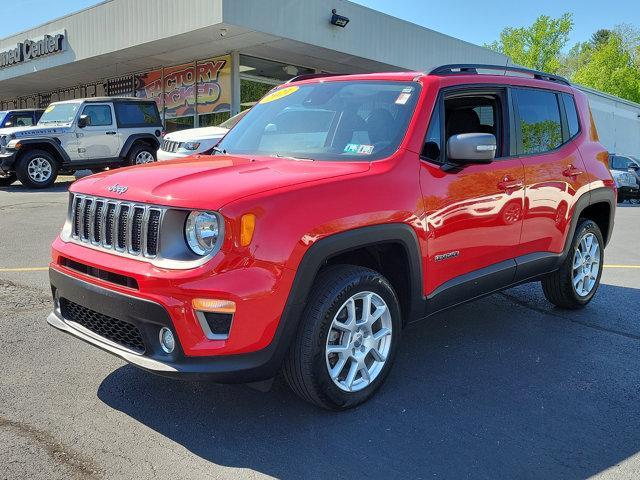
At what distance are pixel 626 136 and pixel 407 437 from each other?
142ft

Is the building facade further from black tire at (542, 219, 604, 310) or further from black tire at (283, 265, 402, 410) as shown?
black tire at (283, 265, 402, 410)

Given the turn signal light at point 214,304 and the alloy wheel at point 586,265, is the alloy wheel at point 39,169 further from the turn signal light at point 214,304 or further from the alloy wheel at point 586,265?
the turn signal light at point 214,304

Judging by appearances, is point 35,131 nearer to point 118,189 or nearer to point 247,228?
point 118,189

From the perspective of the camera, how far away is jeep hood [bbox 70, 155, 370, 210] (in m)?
2.79

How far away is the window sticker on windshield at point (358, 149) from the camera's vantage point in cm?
349

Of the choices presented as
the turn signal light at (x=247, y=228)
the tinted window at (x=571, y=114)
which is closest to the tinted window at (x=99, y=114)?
the tinted window at (x=571, y=114)

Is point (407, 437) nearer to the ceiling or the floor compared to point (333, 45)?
nearer to the floor

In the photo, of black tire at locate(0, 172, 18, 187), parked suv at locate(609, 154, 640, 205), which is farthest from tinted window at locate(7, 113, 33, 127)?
parked suv at locate(609, 154, 640, 205)

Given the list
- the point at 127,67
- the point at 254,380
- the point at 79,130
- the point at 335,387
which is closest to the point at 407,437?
the point at 335,387

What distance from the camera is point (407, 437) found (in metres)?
2.97

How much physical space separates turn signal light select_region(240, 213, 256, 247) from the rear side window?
1312 cm

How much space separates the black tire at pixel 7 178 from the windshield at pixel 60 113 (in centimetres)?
147

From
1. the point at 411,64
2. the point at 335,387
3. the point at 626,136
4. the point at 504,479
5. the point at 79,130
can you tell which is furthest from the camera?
the point at 626,136

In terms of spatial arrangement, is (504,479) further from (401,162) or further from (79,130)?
(79,130)
